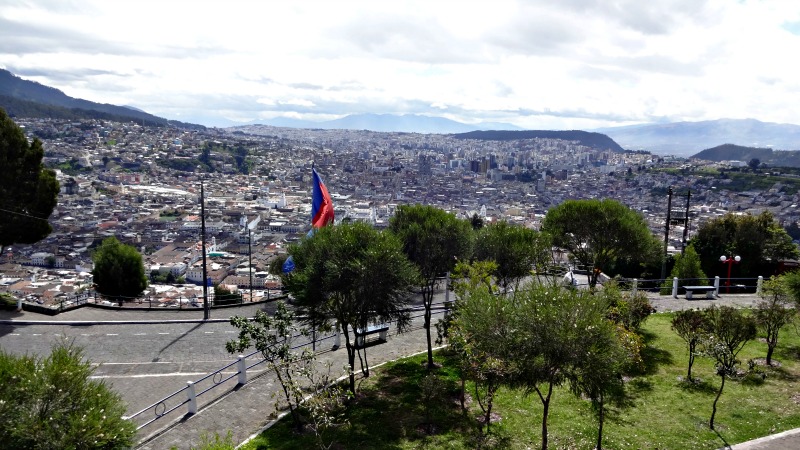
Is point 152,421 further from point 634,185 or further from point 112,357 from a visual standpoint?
point 634,185

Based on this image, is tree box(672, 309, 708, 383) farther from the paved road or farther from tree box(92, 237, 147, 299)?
tree box(92, 237, 147, 299)

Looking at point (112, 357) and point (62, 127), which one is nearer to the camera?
point (112, 357)

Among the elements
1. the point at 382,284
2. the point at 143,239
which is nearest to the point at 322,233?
the point at 382,284

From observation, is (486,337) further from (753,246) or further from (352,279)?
(753,246)

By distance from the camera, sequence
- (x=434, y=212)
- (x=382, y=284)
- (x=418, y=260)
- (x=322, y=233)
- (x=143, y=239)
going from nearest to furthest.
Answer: (x=382, y=284) < (x=322, y=233) < (x=418, y=260) < (x=434, y=212) < (x=143, y=239)

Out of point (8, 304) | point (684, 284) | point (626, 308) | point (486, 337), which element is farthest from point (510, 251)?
point (8, 304)

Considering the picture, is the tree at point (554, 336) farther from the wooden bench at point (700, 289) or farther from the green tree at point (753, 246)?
the green tree at point (753, 246)
